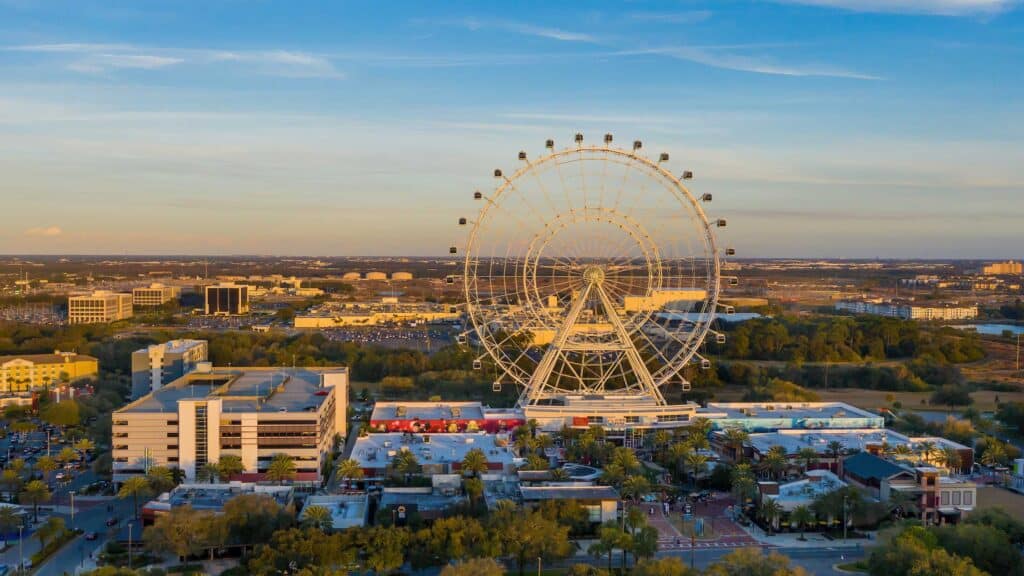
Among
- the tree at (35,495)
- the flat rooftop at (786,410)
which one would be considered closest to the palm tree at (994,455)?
the flat rooftop at (786,410)

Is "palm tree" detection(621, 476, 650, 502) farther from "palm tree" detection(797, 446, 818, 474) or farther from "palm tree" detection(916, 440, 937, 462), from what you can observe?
"palm tree" detection(916, 440, 937, 462)

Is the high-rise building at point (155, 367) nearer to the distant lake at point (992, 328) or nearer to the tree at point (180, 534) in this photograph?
the tree at point (180, 534)

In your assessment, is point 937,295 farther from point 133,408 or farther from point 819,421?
point 133,408

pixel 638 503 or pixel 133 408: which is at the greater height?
pixel 133 408

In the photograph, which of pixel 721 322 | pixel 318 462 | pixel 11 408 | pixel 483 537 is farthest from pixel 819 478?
pixel 721 322

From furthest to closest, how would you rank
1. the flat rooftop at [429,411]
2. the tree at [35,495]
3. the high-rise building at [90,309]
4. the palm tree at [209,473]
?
the high-rise building at [90,309], the flat rooftop at [429,411], the palm tree at [209,473], the tree at [35,495]

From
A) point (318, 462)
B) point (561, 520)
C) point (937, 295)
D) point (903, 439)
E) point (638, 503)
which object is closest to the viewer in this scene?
point (561, 520)

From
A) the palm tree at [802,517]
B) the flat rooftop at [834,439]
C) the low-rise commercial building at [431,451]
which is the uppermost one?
the flat rooftop at [834,439]
